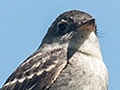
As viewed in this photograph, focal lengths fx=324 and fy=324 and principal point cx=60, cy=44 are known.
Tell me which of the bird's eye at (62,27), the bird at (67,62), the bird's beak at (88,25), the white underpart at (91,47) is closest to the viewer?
the bird at (67,62)

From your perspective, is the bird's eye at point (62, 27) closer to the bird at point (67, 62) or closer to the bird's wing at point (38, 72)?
the bird at point (67, 62)

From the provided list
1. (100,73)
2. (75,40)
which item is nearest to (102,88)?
(100,73)

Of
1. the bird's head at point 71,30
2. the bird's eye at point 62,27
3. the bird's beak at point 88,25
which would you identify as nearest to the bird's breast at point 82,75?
the bird's head at point 71,30

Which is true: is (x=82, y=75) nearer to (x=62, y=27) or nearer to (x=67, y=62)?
(x=67, y=62)

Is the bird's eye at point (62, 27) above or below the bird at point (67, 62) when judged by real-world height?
above

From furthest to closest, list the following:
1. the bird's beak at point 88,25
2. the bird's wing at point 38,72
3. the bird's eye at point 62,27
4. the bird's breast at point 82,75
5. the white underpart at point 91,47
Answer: the bird's eye at point 62,27 → the bird's beak at point 88,25 → the white underpart at point 91,47 → the bird's wing at point 38,72 → the bird's breast at point 82,75

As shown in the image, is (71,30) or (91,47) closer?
(91,47)

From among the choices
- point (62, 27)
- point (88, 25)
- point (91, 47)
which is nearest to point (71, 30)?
point (62, 27)

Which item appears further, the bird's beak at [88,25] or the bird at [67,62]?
the bird's beak at [88,25]
